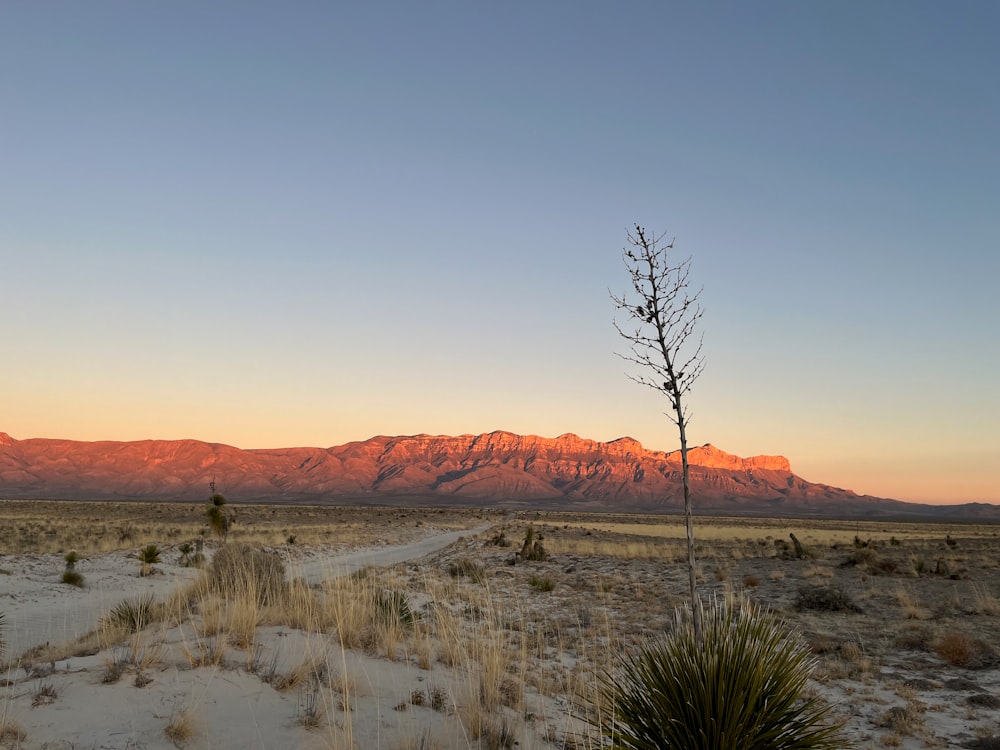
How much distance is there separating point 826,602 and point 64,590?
A: 18495 millimetres

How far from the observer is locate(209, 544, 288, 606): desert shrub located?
393 inches

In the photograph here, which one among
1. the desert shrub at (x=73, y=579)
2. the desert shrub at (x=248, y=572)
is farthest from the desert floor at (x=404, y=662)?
the desert shrub at (x=73, y=579)

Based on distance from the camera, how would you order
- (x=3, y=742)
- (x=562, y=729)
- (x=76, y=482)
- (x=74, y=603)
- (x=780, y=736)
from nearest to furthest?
(x=780, y=736) → (x=3, y=742) → (x=562, y=729) → (x=74, y=603) → (x=76, y=482)

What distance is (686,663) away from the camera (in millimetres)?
3709

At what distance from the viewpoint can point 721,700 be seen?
11.4 feet

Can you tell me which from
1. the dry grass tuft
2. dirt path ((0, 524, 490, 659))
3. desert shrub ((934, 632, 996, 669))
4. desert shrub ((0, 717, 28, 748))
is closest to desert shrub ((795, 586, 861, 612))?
desert shrub ((934, 632, 996, 669))

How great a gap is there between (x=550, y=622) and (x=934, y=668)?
6.08 metres

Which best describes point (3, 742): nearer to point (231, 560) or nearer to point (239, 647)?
point (239, 647)

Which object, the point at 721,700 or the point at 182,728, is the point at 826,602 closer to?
the point at 721,700

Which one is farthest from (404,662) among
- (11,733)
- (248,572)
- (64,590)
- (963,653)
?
(64,590)

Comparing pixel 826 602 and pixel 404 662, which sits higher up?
pixel 404 662

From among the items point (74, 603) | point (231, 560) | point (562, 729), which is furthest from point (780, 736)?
point (74, 603)

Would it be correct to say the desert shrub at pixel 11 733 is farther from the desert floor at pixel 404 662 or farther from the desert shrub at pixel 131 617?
the desert shrub at pixel 131 617

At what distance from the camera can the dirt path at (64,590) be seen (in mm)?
10766
